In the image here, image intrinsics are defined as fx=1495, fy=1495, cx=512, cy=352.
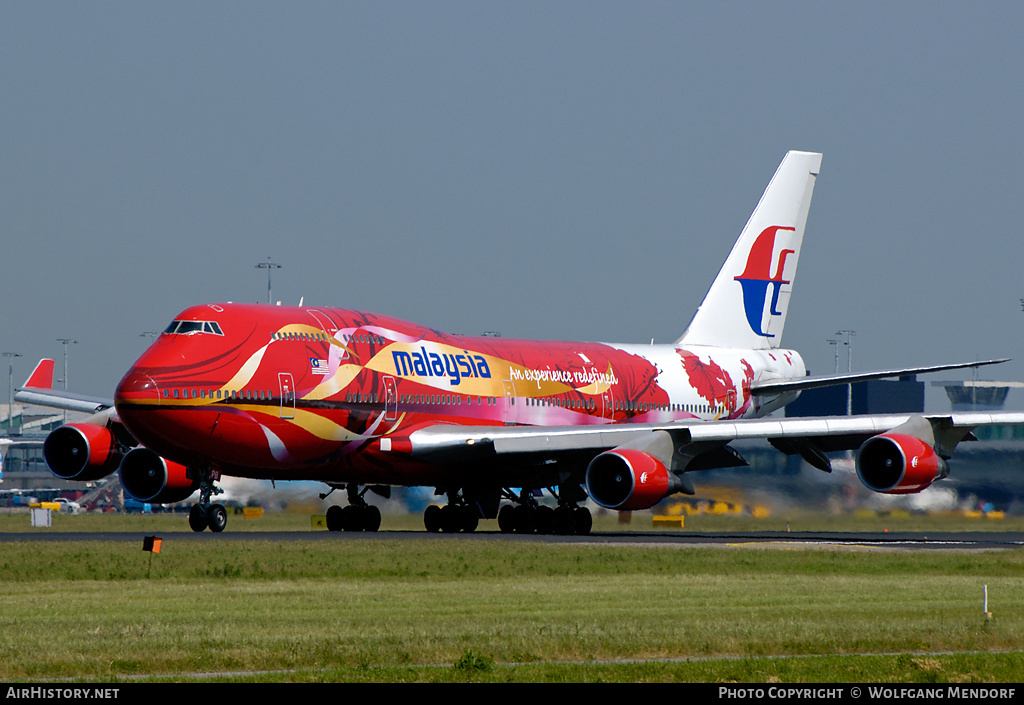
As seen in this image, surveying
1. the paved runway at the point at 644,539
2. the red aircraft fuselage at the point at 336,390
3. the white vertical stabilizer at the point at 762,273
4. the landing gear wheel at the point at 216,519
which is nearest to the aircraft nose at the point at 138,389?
the red aircraft fuselage at the point at 336,390

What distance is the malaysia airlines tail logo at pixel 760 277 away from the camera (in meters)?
48.8

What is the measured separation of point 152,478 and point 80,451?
204 centimetres

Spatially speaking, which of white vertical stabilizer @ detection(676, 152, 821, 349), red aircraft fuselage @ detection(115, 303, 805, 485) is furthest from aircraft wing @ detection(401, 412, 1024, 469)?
white vertical stabilizer @ detection(676, 152, 821, 349)

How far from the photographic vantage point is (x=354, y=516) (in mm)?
39000

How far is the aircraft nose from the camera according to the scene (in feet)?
105

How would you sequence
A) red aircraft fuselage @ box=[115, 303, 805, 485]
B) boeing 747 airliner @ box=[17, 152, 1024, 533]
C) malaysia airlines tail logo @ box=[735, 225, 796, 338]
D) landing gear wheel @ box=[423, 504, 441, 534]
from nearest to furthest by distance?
red aircraft fuselage @ box=[115, 303, 805, 485] < boeing 747 airliner @ box=[17, 152, 1024, 533] < landing gear wheel @ box=[423, 504, 441, 534] < malaysia airlines tail logo @ box=[735, 225, 796, 338]

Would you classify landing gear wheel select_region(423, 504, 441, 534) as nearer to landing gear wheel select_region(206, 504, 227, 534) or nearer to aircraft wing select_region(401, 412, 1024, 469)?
aircraft wing select_region(401, 412, 1024, 469)

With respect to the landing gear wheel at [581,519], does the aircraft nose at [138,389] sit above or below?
above

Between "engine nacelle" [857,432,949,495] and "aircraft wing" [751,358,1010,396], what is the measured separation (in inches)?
229

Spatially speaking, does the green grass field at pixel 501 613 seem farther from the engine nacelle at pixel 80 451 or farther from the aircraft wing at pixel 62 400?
the aircraft wing at pixel 62 400

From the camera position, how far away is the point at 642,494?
33688 millimetres
